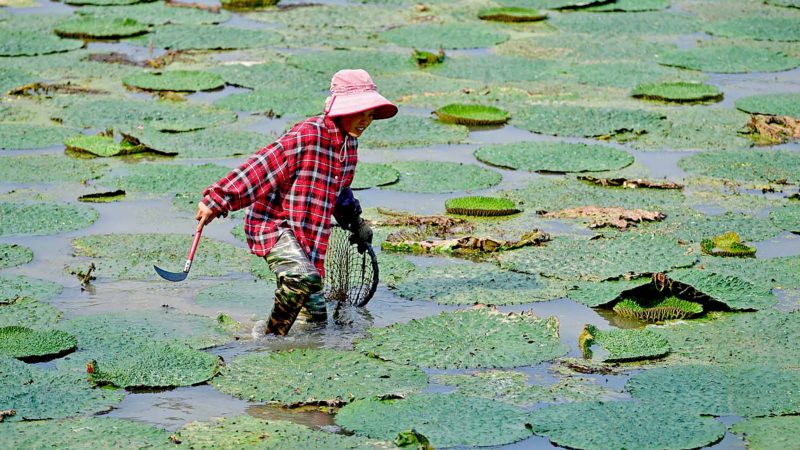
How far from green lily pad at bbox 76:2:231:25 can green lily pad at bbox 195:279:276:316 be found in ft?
18.8

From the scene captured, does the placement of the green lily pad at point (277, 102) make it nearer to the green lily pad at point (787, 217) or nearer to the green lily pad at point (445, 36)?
the green lily pad at point (445, 36)

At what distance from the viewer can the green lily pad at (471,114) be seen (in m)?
8.58

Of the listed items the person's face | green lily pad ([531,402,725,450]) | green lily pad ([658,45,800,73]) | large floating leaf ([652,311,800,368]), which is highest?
the person's face

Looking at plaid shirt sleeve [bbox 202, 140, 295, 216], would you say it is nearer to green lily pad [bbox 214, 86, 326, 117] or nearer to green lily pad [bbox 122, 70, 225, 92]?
green lily pad [bbox 214, 86, 326, 117]

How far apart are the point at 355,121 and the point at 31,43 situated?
6067 millimetres

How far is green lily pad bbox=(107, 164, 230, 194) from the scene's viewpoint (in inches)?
285

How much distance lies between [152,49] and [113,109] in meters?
1.71

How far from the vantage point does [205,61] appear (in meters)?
10.0

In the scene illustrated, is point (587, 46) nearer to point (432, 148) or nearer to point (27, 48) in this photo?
point (432, 148)

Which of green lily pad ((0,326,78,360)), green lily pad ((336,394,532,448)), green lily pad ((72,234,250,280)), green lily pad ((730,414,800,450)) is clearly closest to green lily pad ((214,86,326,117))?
green lily pad ((72,234,250,280))

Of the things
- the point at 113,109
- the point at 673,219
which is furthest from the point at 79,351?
the point at 113,109

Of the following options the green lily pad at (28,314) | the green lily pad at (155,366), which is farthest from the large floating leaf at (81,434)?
the green lily pad at (28,314)

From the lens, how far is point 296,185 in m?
5.06

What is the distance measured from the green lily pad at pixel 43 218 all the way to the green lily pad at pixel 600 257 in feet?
7.25
